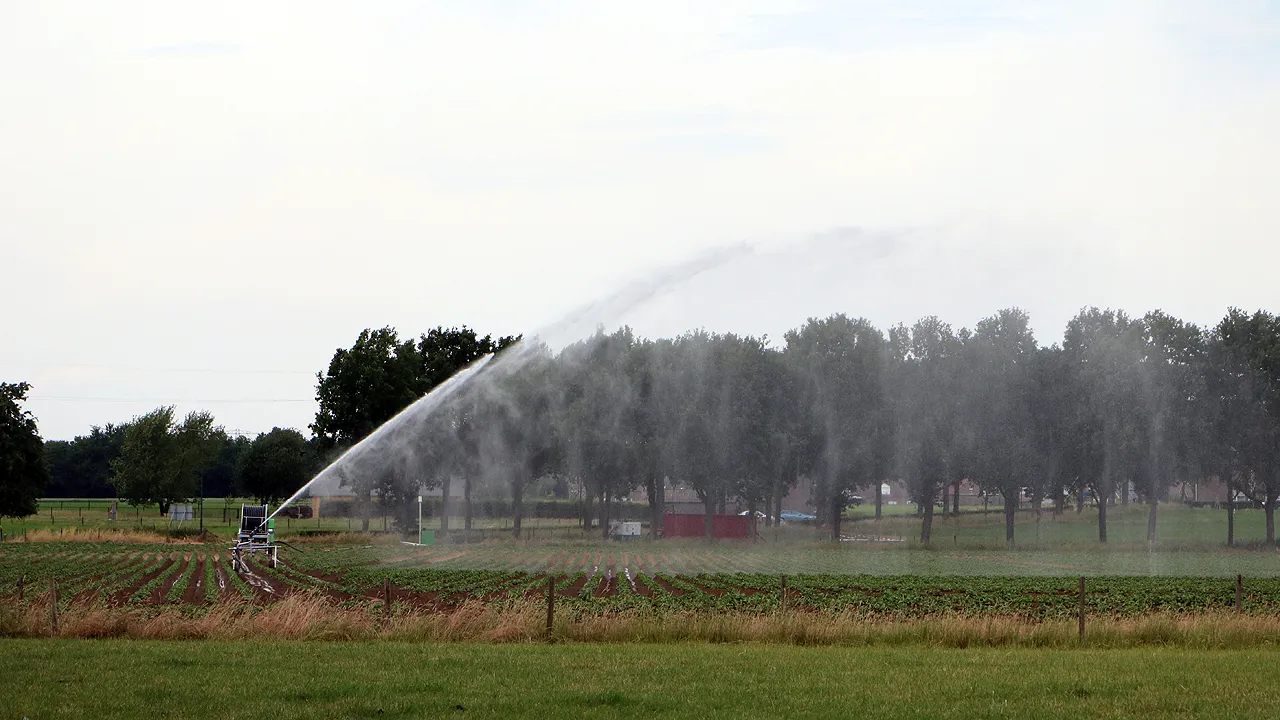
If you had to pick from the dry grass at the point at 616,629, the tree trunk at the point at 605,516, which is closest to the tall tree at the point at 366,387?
the tree trunk at the point at 605,516

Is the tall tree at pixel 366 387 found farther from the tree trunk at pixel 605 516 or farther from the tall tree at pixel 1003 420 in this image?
the tall tree at pixel 1003 420

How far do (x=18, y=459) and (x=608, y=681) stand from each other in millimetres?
76908

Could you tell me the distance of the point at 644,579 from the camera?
155 feet

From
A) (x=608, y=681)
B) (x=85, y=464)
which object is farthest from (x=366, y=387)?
(x=85, y=464)

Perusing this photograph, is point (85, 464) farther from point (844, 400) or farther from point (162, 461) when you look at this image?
point (844, 400)

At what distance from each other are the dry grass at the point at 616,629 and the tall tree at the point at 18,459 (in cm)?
6473

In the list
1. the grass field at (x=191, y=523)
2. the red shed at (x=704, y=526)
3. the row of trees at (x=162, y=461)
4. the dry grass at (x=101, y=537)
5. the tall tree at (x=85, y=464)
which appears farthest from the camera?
the tall tree at (x=85, y=464)

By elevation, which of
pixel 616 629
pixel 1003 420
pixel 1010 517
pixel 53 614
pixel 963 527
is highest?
pixel 1003 420

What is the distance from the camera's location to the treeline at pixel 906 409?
3312 inches

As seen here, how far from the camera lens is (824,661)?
1995cm

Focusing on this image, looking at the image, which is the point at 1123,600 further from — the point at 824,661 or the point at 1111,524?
the point at 1111,524

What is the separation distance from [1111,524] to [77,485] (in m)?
137

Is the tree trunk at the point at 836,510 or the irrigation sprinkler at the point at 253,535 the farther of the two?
the tree trunk at the point at 836,510

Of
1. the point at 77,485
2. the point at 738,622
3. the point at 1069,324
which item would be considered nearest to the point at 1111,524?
the point at 1069,324
